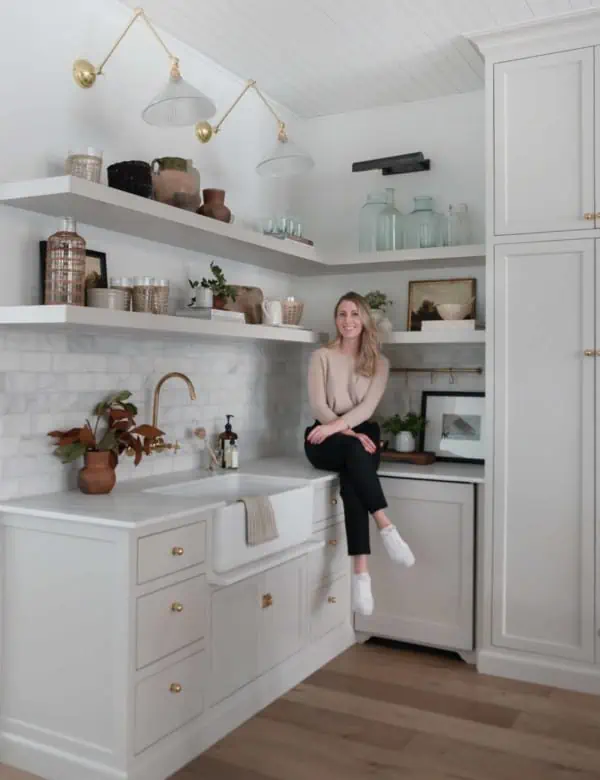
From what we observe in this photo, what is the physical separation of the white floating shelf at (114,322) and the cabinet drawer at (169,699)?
1110 millimetres

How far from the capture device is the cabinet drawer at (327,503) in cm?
345

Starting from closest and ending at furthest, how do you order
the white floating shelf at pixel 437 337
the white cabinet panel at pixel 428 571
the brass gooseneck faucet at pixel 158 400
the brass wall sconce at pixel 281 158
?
the brass gooseneck faucet at pixel 158 400 < the brass wall sconce at pixel 281 158 < the white cabinet panel at pixel 428 571 < the white floating shelf at pixel 437 337

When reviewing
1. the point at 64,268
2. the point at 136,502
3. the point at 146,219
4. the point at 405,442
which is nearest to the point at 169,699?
the point at 136,502

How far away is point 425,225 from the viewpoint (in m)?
3.93

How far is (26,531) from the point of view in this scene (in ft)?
8.45

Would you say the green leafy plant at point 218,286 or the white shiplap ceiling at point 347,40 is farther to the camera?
the green leafy plant at point 218,286

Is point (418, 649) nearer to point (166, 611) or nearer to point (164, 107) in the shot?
point (166, 611)

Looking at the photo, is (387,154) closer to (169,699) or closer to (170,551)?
(170,551)

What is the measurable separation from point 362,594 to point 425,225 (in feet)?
5.89

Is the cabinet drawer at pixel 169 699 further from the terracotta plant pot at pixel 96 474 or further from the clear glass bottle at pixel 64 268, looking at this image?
the clear glass bottle at pixel 64 268

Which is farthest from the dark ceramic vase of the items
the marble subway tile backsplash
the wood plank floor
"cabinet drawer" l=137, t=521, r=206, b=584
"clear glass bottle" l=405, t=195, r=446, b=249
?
the wood plank floor

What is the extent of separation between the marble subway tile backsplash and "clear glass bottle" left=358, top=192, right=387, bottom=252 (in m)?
0.69

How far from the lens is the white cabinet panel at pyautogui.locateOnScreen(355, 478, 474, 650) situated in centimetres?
351

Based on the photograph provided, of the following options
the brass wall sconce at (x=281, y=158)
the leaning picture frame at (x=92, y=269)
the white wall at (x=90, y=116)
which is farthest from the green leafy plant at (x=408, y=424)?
the leaning picture frame at (x=92, y=269)
